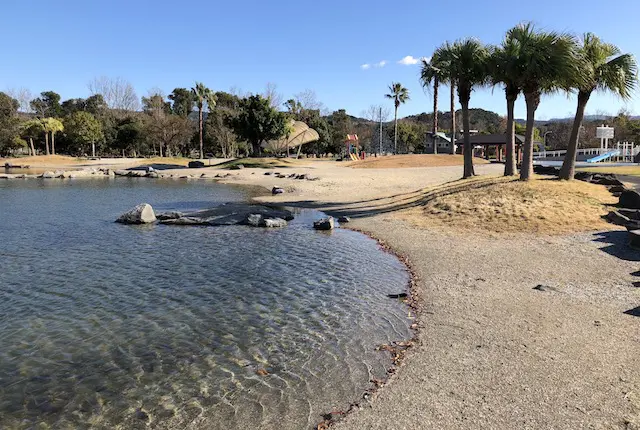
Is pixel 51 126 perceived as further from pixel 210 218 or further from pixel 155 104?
pixel 210 218

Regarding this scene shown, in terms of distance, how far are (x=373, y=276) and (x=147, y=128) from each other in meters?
86.3

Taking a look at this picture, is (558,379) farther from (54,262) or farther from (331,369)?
(54,262)


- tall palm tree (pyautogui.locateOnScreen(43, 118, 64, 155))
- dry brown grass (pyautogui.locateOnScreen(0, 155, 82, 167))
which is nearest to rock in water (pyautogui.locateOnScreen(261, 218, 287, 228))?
dry brown grass (pyautogui.locateOnScreen(0, 155, 82, 167))

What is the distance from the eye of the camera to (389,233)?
18.2 m

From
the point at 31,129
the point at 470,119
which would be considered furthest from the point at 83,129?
the point at 470,119

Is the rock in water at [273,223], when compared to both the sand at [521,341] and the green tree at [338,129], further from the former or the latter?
the green tree at [338,129]

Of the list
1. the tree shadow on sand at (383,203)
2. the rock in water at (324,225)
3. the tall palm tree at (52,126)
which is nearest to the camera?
the rock in water at (324,225)

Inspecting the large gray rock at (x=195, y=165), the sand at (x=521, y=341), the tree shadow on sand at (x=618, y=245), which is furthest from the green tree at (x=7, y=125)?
the tree shadow on sand at (x=618, y=245)

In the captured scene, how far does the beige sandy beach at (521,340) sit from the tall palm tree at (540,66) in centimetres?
873

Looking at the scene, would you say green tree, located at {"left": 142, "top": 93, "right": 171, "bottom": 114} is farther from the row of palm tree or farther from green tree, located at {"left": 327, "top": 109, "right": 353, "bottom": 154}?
the row of palm tree

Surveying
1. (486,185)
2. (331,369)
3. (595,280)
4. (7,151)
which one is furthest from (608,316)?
(7,151)

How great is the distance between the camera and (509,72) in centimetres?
2308

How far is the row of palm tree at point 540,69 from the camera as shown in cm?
2075

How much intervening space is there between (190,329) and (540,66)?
20281 mm
